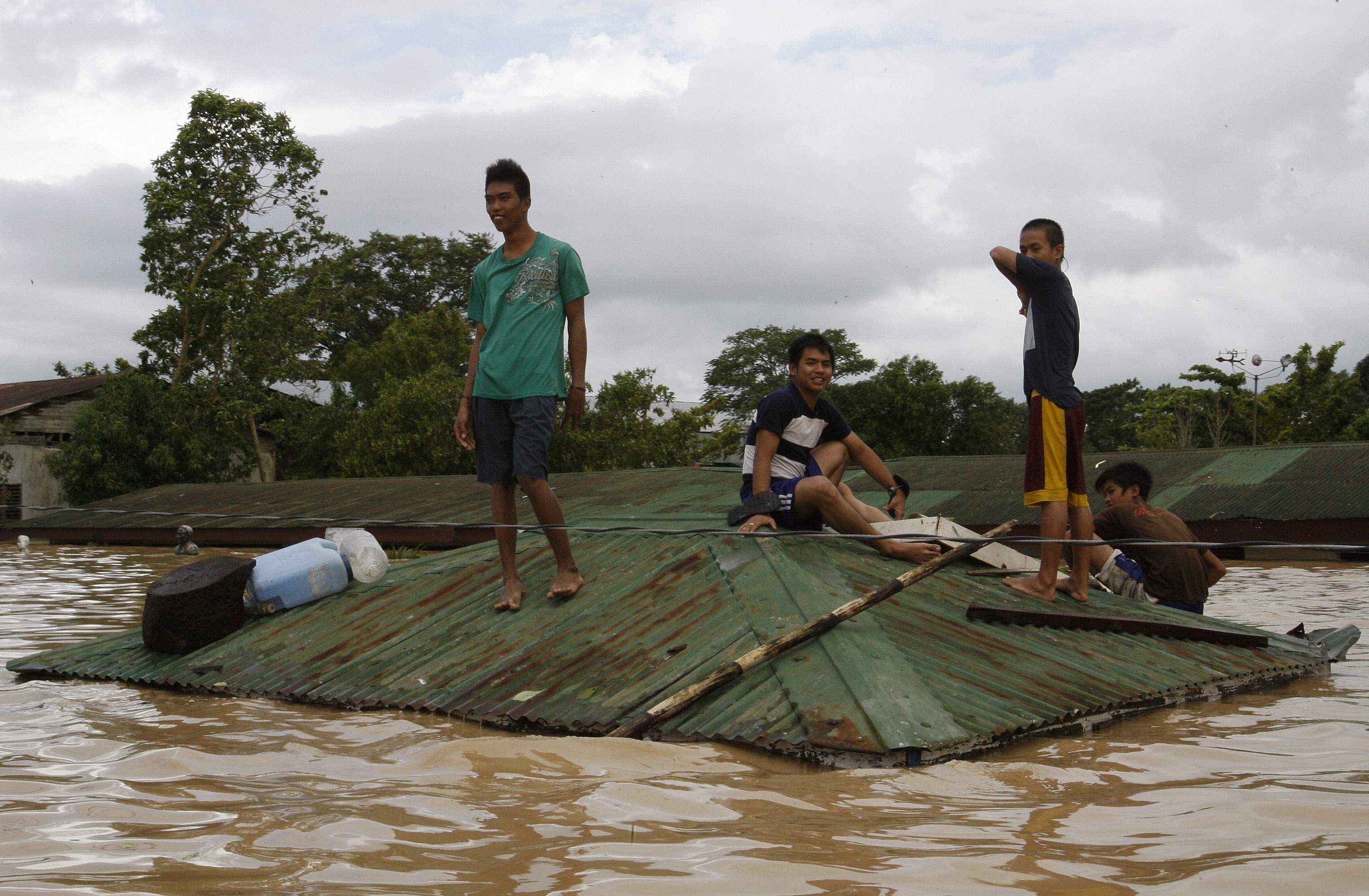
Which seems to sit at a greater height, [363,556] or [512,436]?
[512,436]

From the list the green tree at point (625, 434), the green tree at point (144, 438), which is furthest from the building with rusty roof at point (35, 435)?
the green tree at point (625, 434)

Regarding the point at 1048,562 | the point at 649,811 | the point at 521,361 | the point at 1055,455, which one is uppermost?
the point at 521,361

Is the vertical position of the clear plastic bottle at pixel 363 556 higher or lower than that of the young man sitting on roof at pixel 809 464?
lower

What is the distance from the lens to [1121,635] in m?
4.92

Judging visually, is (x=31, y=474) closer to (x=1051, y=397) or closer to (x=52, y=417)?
(x=52, y=417)

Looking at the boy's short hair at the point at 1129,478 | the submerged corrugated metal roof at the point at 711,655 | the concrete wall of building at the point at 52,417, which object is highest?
the concrete wall of building at the point at 52,417

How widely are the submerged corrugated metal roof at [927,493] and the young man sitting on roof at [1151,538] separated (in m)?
7.33

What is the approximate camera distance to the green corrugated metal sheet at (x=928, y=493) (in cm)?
1593

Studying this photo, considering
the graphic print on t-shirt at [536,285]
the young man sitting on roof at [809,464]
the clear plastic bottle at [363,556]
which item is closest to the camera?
the graphic print on t-shirt at [536,285]

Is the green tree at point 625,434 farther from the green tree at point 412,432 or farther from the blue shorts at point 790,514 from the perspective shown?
the blue shorts at point 790,514

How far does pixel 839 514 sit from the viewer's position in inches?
196

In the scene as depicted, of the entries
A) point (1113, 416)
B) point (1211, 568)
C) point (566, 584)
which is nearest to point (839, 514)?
point (566, 584)

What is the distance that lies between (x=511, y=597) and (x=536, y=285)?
1.31 m

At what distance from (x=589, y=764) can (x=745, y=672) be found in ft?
2.12
